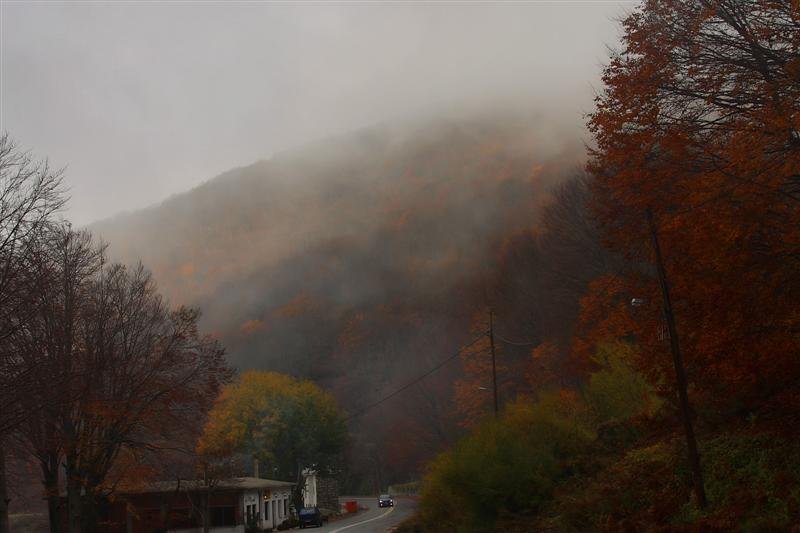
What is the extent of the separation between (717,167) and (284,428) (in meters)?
55.4

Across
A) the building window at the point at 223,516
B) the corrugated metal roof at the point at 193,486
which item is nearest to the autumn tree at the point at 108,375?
the corrugated metal roof at the point at 193,486

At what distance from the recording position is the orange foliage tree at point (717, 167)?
1320 cm

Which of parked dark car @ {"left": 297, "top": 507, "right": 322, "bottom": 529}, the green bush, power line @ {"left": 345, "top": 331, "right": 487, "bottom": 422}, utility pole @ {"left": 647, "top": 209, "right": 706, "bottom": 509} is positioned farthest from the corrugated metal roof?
utility pole @ {"left": 647, "top": 209, "right": 706, "bottom": 509}

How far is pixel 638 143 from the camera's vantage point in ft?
48.9

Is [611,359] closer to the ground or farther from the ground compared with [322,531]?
farther from the ground

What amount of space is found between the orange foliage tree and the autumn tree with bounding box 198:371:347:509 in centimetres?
5109

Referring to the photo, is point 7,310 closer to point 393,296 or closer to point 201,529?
point 201,529

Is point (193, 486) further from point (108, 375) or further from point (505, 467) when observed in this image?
point (505, 467)

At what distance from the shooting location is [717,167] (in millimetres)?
13961

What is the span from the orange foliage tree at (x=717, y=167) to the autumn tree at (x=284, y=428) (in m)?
51.1

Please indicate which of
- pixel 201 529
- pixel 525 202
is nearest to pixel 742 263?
pixel 201 529

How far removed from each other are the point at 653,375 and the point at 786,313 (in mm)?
3371

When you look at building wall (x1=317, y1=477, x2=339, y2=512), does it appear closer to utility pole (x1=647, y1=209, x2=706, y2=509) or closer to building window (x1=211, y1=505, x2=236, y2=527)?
building window (x1=211, y1=505, x2=236, y2=527)

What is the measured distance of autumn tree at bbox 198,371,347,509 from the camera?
210 feet
